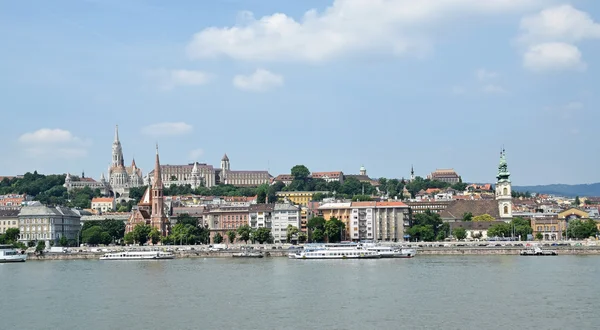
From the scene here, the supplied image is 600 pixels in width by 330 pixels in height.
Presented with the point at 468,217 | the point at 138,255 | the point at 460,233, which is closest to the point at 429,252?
the point at 460,233

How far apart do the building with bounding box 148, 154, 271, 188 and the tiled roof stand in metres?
61.9

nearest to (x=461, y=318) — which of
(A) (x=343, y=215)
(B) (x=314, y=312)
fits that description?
(B) (x=314, y=312)

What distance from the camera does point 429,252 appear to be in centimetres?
8100

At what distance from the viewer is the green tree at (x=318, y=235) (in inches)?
3745

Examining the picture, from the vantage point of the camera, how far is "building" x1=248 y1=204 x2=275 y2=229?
105625 millimetres

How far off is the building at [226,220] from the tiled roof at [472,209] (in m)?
25.1

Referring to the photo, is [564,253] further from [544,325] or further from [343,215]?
[544,325]

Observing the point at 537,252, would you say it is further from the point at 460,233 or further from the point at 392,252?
the point at 460,233

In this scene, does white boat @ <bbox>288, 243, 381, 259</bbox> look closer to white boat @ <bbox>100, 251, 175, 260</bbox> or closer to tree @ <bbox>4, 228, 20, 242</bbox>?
white boat @ <bbox>100, 251, 175, 260</bbox>

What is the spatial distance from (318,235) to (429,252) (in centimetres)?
1696

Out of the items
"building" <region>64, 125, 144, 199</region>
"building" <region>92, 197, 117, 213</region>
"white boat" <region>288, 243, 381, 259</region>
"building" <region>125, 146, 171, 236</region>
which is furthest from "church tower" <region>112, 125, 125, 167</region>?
"white boat" <region>288, 243, 381, 259</region>

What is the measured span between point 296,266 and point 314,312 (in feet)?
90.0

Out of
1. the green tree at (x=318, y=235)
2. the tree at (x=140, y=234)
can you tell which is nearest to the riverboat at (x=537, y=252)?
the green tree at (x=318, y=235)

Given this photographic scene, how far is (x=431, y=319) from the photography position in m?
33.1
